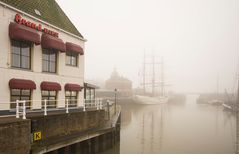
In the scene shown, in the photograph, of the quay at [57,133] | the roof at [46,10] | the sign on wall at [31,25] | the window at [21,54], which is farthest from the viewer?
the roof at [46,10]

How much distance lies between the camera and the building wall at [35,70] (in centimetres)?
1314

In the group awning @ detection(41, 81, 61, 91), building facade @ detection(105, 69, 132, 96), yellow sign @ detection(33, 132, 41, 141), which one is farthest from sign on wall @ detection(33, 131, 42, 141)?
building facade @ detection(105, 69, 132, 96)

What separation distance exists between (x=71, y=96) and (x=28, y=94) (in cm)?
460

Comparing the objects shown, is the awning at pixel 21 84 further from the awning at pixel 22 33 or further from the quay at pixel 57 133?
the awning at pixel 22 33

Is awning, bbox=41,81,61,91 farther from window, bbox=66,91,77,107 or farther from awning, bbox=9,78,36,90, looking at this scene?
window, bbox=66,91,77,107

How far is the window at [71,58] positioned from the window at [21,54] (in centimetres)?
411

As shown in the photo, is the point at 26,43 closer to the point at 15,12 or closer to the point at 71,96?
the point at 15,12

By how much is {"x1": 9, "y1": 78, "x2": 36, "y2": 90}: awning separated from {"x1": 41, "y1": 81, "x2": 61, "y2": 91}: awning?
37.2 inches

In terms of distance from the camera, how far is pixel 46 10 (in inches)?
707

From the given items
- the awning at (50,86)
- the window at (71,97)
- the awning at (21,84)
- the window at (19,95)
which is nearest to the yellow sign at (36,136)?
the window at (19,95)

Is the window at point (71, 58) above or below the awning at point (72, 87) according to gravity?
above

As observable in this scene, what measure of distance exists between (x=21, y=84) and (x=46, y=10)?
7.47m

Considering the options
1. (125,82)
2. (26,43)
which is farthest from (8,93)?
(125,82)

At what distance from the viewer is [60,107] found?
17500mm
